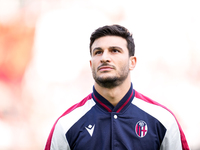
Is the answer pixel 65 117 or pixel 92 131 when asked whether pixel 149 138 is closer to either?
pixel 92 131

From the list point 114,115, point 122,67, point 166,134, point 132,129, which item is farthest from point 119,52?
→ point 166,134

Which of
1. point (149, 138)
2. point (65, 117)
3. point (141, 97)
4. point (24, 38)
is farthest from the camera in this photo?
point (24, 38)

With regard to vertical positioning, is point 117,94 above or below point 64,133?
above

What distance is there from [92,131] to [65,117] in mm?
355

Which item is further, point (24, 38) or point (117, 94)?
point (24, 38)

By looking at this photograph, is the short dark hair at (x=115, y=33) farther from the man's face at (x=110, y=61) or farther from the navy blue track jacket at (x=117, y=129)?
the navy blue track jacket at (x=117, y=129)

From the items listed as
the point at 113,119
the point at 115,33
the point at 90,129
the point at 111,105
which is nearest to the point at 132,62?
the point at 115,33

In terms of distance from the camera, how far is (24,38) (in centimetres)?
570

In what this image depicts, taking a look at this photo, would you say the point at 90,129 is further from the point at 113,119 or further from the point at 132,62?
the point at 132,62

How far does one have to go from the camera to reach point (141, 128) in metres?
2.39

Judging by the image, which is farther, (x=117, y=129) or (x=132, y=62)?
(x=132, y=62)

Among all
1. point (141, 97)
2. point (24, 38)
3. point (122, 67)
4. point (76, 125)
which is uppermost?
point (24, 38)

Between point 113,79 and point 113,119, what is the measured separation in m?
0.43

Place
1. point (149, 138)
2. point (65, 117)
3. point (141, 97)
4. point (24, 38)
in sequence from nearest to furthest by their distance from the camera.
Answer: point (149, 138) < point (65, 117) < point (141, 97) < point (24, 38)
